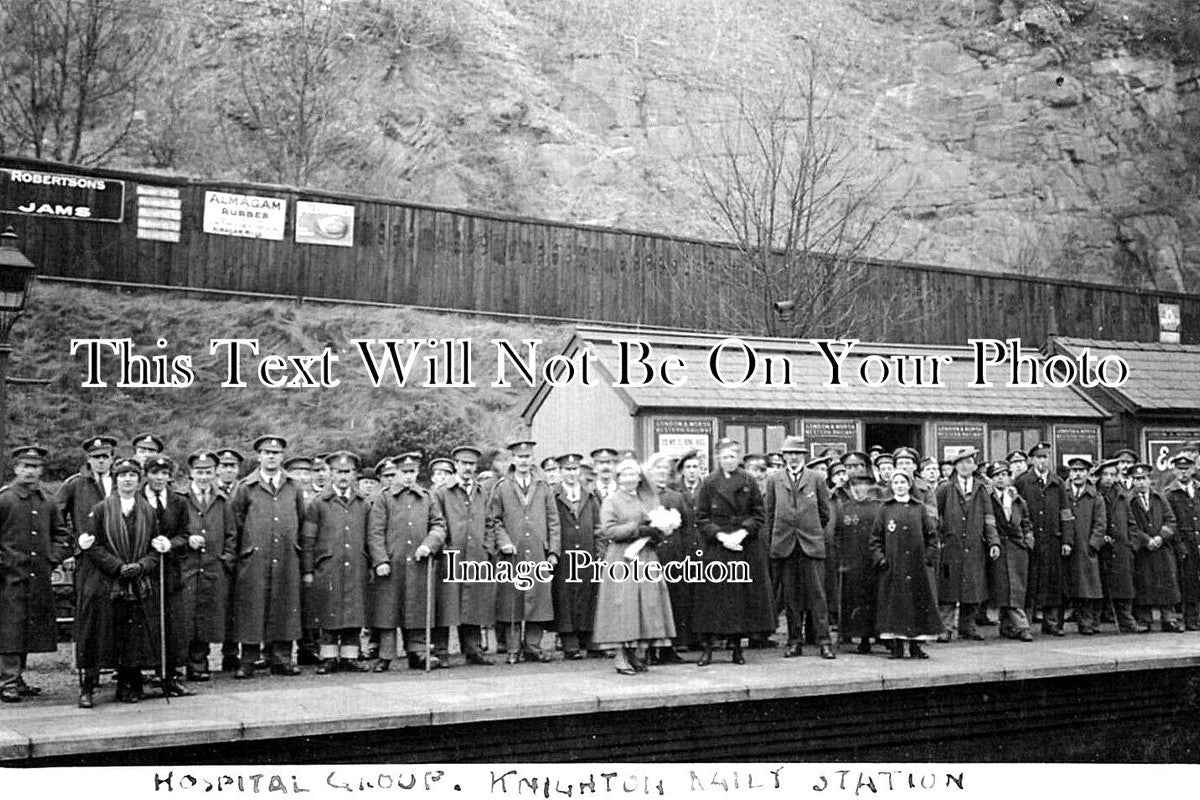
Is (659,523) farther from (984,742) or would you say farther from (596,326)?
(596,326)

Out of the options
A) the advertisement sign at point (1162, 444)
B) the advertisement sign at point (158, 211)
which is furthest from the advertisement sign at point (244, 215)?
the advertisement sign at point (1162, 444)

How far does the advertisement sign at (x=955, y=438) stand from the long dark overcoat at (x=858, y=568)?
402cm

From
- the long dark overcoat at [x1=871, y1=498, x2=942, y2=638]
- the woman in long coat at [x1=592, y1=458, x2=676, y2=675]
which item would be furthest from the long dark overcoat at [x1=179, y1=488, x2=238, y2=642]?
the long dark overcoat at [x1=871, y1=498, x2=942, y2=638]

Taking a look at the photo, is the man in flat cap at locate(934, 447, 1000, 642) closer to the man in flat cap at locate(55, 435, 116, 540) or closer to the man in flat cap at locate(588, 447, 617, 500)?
the man in flat cap at locate(588, 447, 617, 500)

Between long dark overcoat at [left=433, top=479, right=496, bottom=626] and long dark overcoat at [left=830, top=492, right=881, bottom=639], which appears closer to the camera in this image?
long dark overcoat at [left=433, top=479, right=496, bottom=626]

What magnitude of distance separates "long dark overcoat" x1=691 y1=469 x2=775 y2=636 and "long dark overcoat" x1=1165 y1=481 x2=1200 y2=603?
4.91 metres

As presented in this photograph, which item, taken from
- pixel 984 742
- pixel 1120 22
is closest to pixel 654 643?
pixel 984 742

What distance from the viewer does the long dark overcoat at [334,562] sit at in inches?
344

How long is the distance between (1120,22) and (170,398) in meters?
17.6

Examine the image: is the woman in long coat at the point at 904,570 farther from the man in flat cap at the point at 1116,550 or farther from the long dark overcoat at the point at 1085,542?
the man in flat cap at the point at 1116,550

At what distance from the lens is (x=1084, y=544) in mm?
10977

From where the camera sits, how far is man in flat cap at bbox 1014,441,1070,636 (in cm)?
1085

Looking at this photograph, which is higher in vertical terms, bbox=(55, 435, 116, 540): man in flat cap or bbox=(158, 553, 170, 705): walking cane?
bbox=(55, 435, 116, 540): man in flat cap

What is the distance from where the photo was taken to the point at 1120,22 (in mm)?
20969
